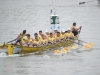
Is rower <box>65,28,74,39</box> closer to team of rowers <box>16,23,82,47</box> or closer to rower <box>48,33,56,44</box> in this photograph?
team of rowers <box>16,23,82,47</box>

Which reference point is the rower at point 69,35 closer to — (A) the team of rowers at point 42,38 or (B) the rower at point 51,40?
(A) the team of rowers at point 42,38

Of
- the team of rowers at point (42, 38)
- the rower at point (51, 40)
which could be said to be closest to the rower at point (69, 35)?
the team of rowers at point (42, 38)

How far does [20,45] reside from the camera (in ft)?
102

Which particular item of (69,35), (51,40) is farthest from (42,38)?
(69,35)

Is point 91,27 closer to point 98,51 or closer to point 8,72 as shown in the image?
point 98,51

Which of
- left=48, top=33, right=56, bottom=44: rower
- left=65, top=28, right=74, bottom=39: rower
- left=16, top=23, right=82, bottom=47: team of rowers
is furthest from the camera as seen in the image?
left=65, top=28, right=74, bottom=39: rower

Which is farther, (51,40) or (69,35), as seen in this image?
(69,35)

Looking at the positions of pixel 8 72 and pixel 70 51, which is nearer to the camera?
pixel 8 72

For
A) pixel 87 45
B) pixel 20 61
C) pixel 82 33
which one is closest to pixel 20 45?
pixel 20 61

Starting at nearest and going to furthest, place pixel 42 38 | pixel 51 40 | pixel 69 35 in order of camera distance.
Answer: pixel 42 38 → pixel 51 40 → pixel 69 35

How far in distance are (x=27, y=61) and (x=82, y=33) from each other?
703 inches

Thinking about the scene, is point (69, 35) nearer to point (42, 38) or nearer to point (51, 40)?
point (51, 40)

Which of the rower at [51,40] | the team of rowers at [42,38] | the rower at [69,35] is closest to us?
the team of rowers at [42,38]

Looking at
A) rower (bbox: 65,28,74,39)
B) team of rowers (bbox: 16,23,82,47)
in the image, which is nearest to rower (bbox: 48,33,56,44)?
team of rowers (bbox: 16,23,82,47)
